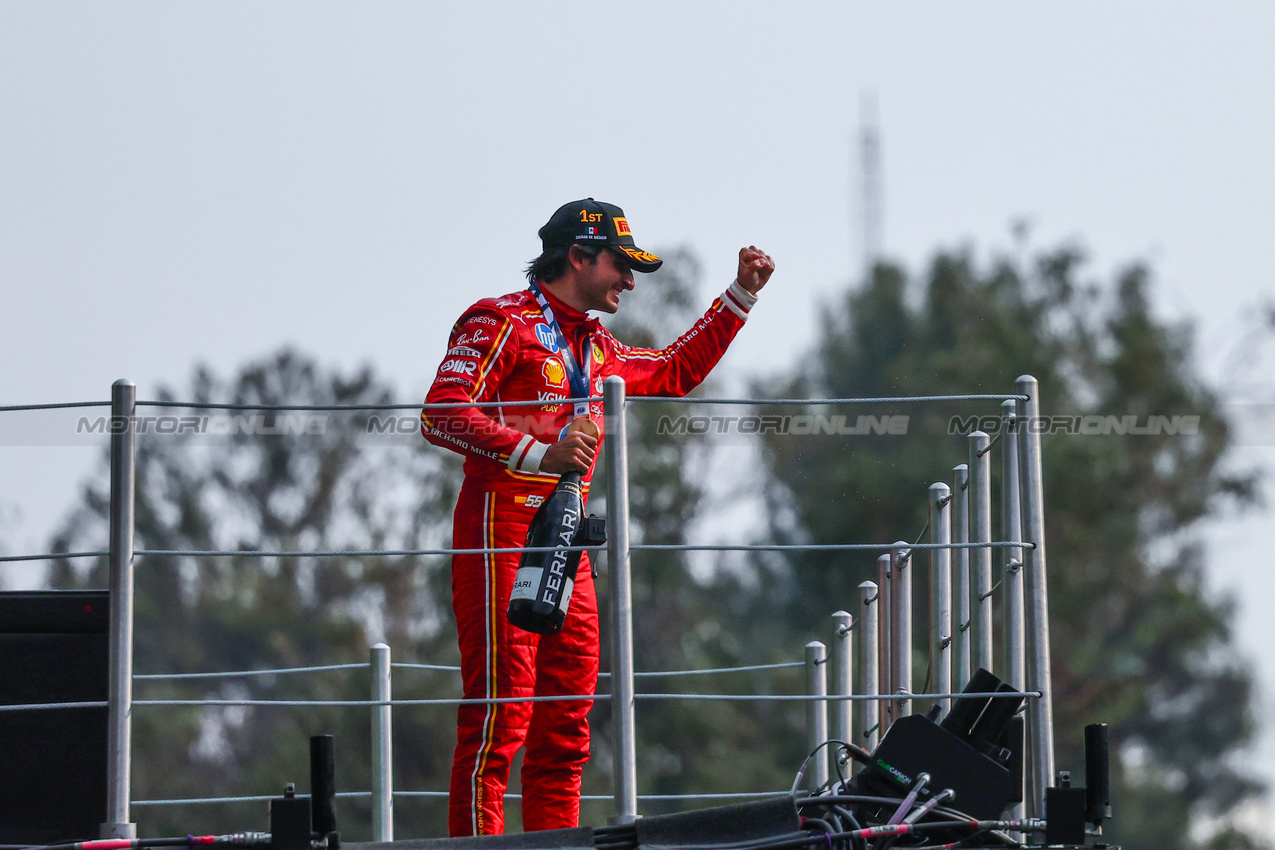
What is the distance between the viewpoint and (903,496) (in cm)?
2411

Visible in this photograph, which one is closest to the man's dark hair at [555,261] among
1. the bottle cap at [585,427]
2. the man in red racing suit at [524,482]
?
the man in red racing suit at [524,482]

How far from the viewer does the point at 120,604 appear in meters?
3.69

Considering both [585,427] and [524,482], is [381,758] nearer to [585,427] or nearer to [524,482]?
[524,482]

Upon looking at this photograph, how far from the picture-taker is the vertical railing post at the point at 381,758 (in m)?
5.30

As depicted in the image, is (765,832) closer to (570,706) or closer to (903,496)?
(570,706)

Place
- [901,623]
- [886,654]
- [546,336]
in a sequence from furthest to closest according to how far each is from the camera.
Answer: [886,654] → [901,623] → [546,336]

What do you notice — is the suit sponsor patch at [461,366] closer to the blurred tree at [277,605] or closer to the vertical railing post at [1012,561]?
the vertical railing post at [1012,561]

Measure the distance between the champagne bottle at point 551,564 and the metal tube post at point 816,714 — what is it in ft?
4.11

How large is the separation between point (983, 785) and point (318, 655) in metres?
23.7

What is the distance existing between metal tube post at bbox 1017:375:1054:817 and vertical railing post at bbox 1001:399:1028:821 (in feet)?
0.07

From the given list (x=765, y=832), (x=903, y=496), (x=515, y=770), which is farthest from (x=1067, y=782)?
(x=903, y=496)

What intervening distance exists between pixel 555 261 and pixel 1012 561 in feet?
5.45

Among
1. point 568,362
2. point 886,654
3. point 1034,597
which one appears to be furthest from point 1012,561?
point 568,362

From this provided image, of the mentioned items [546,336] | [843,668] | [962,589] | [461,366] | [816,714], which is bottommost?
[816,714]
